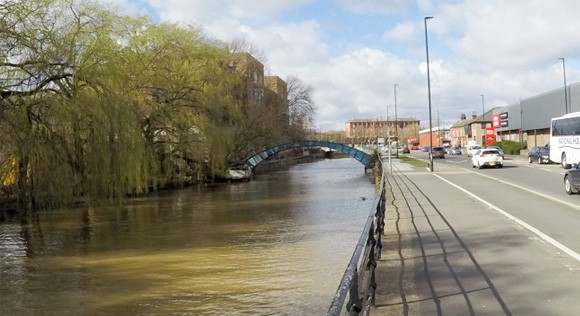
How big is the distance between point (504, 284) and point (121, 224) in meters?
18.7

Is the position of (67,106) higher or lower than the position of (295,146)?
higher

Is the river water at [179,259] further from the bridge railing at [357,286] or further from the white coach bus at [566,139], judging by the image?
the white coach bus at [566,139]

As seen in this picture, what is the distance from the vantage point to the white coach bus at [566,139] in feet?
116

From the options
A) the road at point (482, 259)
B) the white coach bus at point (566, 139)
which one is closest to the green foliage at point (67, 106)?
the road at point (482, 259)

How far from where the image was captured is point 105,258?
53.9 ft

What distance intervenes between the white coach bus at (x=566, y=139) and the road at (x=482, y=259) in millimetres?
18710

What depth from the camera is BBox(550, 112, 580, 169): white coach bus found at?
35406 millimetres

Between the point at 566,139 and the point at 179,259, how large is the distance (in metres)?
29.8

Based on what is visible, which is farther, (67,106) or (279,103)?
(279,103)

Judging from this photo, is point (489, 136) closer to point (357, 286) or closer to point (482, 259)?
point (482, 259)

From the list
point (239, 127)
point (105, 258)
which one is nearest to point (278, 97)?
point (239, 127)

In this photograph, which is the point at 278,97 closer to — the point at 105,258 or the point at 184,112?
the point at 184,112

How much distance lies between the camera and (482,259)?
9617 millimetres

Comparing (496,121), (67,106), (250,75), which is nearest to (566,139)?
(67,106)
